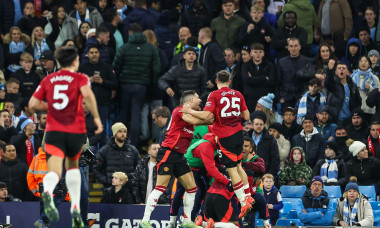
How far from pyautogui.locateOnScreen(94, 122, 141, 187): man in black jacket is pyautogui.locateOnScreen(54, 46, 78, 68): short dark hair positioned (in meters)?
5.02

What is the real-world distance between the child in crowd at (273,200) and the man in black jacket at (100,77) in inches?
190

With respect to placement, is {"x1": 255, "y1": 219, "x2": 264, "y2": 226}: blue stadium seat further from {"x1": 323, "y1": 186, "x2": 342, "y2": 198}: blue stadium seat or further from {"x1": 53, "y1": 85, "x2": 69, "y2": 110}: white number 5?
{"x1": 53, "y1": 85, "x2": 69, "y2": 110}: white number 5

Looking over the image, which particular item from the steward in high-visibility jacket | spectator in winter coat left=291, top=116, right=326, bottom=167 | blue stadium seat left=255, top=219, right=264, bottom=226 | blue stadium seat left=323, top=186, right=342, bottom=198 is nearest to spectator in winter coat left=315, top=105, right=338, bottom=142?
spectator in winter coat left=291, top=116, right=326, bottom=167

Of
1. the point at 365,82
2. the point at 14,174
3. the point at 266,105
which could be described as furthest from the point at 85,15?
the point at 365,82

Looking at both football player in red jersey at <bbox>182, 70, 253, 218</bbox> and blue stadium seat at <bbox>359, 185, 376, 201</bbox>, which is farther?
blue stadium seat at <bbox>359, 185, 376, 201</bbox>

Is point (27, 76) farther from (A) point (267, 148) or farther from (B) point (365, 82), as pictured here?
(B) point (365, 82)

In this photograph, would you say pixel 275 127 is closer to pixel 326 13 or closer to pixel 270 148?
pixel 270 148

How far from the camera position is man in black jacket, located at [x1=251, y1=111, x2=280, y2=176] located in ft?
57.7

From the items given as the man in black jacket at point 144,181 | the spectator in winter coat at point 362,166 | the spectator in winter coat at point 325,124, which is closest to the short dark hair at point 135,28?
the man in black jacket at point 144,181

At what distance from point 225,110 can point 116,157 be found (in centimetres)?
337

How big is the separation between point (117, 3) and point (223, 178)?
895 cm

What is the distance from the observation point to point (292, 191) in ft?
56.9

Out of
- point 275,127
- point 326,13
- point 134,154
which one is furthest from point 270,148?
point 326,13

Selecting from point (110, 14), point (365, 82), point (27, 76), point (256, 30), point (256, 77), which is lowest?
point (365, 82)
